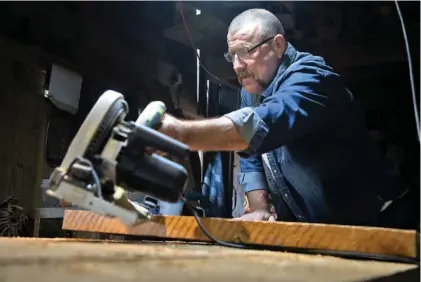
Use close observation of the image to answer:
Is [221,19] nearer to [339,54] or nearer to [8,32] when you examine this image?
[339,54]

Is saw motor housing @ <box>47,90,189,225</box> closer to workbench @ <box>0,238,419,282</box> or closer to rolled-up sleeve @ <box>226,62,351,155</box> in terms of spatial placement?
workbench @ <box>0,238,419,282</box>

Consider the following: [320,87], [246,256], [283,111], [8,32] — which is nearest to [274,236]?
[246,256]

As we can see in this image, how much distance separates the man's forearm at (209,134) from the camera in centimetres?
100

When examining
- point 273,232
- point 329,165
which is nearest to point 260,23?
point 329,165

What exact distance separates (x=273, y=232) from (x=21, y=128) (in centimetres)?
127

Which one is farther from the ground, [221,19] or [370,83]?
[221,19]

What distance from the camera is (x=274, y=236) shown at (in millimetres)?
1001

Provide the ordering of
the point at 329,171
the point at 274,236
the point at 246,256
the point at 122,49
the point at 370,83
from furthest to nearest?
the point at 370,83, the point at 122,49, the point at 329,171, the point at 274,236, the point at 246,256

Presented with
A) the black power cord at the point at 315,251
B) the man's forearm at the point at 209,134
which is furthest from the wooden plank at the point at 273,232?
the man's forearm at the point at 209,134

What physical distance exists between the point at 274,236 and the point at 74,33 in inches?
54.0

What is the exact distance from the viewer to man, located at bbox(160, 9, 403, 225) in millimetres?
1111

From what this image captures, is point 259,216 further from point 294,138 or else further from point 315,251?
point 315,251

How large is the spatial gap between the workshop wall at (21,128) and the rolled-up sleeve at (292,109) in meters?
1.00

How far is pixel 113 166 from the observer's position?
32.3 inches
